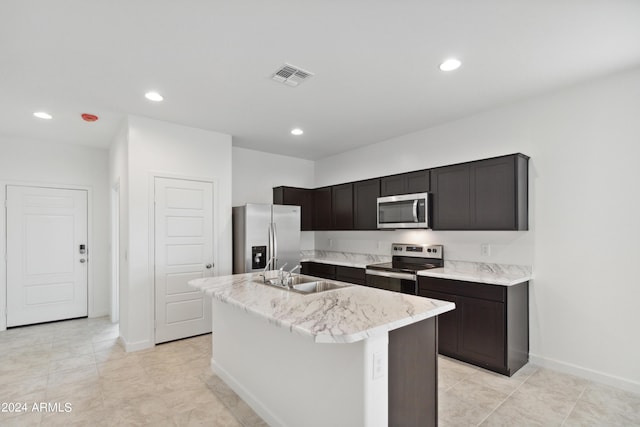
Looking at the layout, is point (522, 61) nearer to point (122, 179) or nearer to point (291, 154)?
point (291, 154)

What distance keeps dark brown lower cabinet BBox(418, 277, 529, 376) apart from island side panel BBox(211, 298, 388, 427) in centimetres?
182

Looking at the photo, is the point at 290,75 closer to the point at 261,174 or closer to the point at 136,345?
the point at 261,174

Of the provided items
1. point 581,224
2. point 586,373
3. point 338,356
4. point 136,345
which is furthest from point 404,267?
point 136,345

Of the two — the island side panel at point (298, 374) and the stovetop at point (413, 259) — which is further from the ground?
the stovetop at point (413, 259)

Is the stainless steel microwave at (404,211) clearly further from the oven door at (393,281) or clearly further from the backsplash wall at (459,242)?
the oven door at (393,281)

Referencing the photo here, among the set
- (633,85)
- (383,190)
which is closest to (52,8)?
(383,190)

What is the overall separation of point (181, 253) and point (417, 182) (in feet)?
10.2

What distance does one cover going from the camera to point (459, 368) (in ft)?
10.3

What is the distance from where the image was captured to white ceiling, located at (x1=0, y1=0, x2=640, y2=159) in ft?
6.51

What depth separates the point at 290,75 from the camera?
2.80 m

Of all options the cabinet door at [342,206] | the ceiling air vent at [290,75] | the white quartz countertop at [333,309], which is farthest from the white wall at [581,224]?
the ceiling air vent at [290,75]

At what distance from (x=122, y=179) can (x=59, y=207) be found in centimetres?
185

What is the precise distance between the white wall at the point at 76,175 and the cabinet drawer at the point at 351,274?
3.80 m

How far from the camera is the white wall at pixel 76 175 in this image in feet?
15.2
